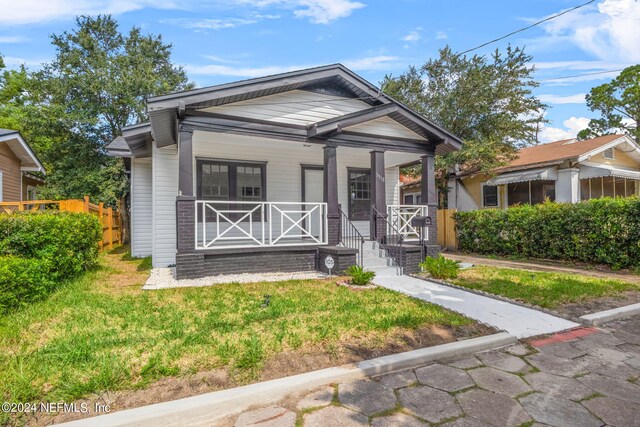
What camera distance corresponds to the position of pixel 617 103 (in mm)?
28562

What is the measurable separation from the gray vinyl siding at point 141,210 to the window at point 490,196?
1462cm

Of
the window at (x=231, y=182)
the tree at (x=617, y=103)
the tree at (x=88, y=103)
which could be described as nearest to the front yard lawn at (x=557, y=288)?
the window at (x=231, y=182)

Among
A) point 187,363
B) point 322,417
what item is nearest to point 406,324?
point 322,417

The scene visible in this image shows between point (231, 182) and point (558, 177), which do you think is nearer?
point (231, 182)

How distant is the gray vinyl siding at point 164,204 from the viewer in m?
9.45

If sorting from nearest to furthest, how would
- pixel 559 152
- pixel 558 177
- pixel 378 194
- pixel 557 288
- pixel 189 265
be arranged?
pixel 557 288, pixel 189 265, pixel 378 194, pixel 558 177, pixel 559 152

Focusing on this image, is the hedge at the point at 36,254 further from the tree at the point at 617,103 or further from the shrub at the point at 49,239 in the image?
the tree at the point at 617,103

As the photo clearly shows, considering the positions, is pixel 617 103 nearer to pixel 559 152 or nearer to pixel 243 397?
pixel 559 152

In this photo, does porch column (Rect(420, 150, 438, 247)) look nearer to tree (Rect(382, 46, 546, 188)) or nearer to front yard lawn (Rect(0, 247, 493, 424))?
front yard lawn (Rect(0, 247, 493, 424))

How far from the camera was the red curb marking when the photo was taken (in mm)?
3922

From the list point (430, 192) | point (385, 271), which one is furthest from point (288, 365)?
point (430, 192)

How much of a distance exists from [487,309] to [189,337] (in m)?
4.07

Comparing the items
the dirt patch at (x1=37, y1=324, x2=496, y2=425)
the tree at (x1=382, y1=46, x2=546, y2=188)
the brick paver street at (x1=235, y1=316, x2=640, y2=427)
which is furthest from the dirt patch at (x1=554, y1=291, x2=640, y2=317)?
the tree at (x1=382, y1=46, x2=546, y2=188)

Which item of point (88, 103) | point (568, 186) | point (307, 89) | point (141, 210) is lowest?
point (141, 210)
